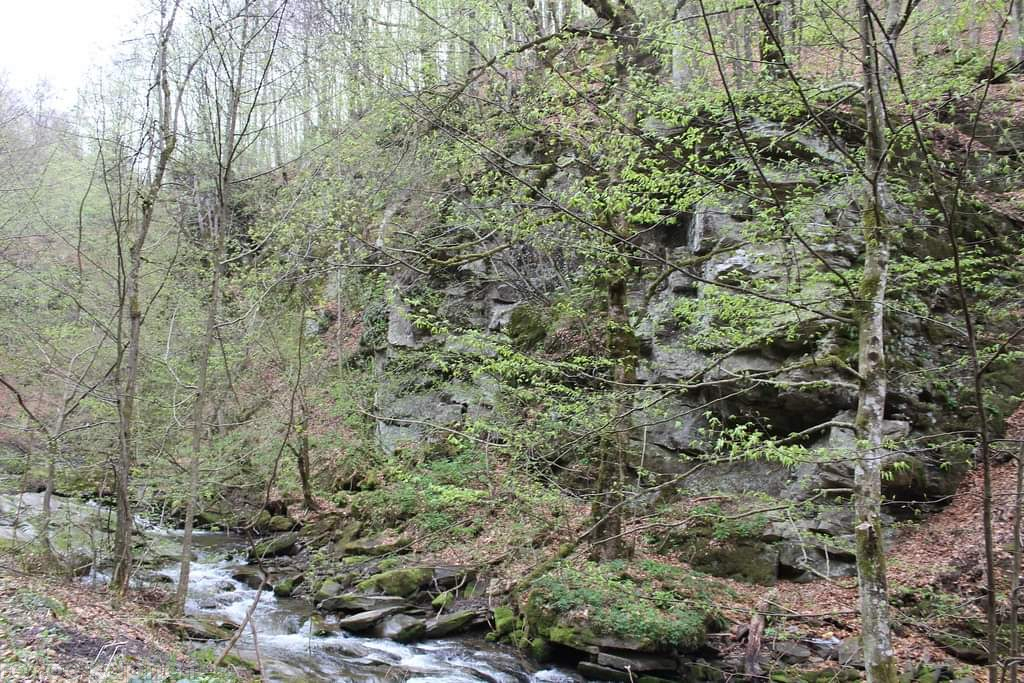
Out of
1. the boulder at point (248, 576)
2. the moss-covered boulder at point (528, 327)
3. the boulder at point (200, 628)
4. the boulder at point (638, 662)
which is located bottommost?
the boulder at point (248, 576)

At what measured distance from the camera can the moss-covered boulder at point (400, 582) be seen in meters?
10.2

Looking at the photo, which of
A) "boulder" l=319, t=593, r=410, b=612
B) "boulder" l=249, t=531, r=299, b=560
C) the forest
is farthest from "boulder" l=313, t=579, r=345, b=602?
"boulder" l=249, t=531, r=299, b=560

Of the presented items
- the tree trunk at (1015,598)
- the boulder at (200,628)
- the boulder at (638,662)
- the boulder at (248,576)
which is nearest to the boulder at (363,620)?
the boulder at (200,628)

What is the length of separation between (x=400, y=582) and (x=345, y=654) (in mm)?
1830

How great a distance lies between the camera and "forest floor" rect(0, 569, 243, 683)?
487cm

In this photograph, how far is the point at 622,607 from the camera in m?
8.10

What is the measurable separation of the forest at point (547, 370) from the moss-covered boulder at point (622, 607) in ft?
0.16

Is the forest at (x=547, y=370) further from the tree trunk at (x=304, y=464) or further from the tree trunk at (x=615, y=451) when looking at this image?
the tree trunk at (x=304, y=464)

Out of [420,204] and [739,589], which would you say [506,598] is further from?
[420,204]

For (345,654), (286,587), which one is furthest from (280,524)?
(345,654)

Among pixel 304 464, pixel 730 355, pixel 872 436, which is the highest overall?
pixel 730 355

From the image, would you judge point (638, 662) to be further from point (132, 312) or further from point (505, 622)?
point (132, 312)

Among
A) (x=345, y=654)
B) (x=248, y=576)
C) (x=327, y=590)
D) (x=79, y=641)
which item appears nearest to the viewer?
(x=79, y=641)

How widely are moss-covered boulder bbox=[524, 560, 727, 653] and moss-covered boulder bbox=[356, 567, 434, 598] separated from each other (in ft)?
6.93
